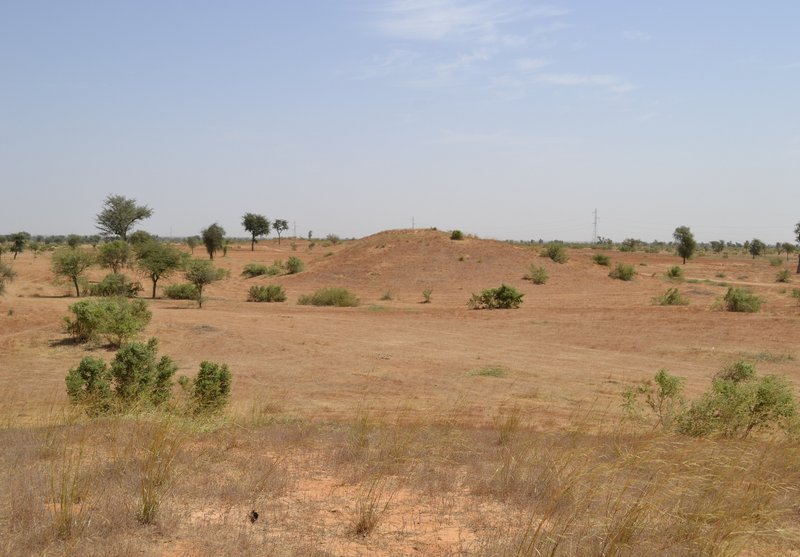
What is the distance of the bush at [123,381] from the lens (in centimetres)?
1111

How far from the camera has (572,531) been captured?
15.4 feet

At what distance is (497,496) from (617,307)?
31.9m

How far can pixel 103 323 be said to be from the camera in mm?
21516

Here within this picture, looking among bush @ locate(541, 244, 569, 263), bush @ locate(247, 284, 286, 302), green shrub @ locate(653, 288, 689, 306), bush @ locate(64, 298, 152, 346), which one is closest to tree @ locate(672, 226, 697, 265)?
bush @ locate(541, 244, 569, 263)

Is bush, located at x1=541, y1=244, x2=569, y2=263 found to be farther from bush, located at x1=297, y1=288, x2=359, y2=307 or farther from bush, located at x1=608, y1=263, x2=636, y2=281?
bush, located at x1=297, y1=288, x2=359, y2=307

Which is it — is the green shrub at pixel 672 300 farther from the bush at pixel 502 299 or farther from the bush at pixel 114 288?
the bush at pixel 114 288

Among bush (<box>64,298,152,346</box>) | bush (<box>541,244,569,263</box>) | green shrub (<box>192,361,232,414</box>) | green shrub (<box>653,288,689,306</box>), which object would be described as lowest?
green shrub (<box>192,361,232,414</box>)

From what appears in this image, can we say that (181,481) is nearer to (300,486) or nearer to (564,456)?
(300,486)

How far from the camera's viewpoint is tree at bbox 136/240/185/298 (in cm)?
3925

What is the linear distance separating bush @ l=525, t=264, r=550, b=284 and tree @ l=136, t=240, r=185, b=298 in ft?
89.3

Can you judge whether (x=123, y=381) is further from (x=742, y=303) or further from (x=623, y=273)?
(x=623, y=273)

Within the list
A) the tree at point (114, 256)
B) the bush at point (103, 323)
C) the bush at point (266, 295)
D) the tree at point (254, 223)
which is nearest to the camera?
the bush at point (103, 323)

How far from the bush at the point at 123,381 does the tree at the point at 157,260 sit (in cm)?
2640

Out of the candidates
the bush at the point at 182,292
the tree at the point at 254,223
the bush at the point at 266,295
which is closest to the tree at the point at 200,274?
the bush at the point at 182,292
